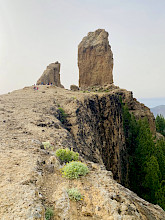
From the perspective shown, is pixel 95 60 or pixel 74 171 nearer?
pixel 74 171

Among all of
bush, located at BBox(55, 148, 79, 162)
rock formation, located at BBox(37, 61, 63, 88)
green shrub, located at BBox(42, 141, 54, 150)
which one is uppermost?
rock formation, located at BBox(37, 61, 63, 88)

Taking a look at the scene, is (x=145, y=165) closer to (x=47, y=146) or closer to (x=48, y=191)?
(x=47, y=146)

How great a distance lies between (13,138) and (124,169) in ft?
75.8

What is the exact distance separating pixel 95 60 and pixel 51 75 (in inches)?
594

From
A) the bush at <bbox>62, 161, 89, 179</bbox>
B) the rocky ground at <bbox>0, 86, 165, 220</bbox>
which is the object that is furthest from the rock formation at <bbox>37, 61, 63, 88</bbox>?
the bush at <bbox>62, 161, 89, 179</bbox>

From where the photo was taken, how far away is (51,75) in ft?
143

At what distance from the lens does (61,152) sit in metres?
6.43

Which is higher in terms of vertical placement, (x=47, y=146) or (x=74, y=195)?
(x=47, y=146)

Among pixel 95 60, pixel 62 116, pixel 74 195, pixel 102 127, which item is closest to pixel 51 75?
pixel 95 60

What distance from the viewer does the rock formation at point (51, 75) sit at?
4112 centimetres

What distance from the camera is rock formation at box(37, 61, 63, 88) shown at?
41.1 meters

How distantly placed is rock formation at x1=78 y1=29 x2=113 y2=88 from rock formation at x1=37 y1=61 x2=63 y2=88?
8.25 m

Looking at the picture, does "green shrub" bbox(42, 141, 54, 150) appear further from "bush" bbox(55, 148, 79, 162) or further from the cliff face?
the cliff face

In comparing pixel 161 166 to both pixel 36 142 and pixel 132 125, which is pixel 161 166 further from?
pixel 36 142
